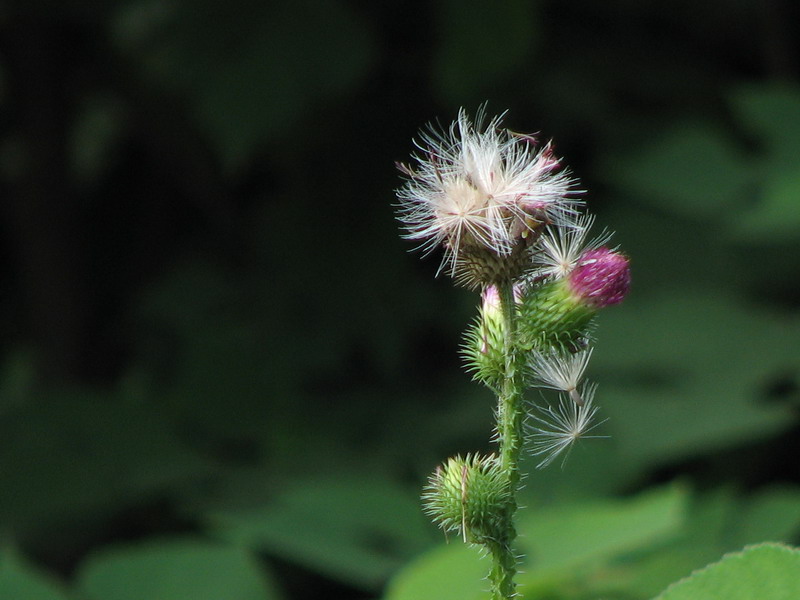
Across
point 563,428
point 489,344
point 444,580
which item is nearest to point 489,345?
point 489,344

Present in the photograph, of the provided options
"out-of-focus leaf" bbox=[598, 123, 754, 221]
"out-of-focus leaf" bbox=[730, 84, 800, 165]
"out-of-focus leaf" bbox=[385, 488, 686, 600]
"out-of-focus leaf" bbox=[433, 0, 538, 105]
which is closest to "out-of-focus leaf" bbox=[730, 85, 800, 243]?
"out-of-focus leaf" bbox=[730, 84, 800, 165]

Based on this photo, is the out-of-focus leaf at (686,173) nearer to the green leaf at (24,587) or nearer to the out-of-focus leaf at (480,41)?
the out-of-focus leaf at (480,41)

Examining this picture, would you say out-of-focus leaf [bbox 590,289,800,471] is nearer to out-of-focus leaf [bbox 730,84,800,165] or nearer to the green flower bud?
out-of-focus leaf [bbox 730,84,800,165]

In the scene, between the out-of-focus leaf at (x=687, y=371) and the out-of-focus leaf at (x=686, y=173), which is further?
the out-of-focus leaf at (x=686, y=173)

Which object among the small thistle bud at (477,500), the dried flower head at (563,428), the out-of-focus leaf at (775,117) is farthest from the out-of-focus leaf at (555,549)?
the out-of-focus leaf at (775,117)

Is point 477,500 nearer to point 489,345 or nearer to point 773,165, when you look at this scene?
point 489,345
